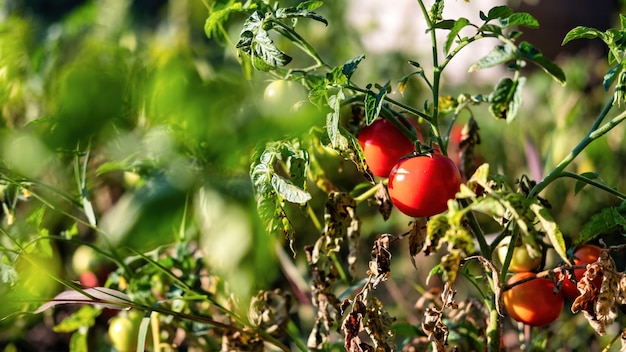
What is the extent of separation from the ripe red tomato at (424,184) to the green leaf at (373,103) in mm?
75

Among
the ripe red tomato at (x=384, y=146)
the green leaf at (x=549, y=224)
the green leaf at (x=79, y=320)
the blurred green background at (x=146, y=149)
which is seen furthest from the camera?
the green leaf at (x=79, y=320)

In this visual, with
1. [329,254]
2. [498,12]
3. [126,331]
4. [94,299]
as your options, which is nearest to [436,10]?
[498,12]

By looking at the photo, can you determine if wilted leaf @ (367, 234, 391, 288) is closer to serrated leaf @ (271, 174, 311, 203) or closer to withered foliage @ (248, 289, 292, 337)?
serrated leaf @ (271, 174, 311, 203)

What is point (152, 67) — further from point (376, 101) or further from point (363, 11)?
point (363, 11)

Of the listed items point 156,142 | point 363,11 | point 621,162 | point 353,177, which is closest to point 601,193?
point 621,162

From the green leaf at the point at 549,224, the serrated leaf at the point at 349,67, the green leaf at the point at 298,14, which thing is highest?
the green leaf at the point at 298,14

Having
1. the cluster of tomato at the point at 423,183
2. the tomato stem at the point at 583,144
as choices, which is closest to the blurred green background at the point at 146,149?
the cluster of tomato at the point at 423,183

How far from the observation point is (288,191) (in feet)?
1.95

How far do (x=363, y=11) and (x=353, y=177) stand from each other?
2.12 m

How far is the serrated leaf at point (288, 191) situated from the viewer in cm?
58

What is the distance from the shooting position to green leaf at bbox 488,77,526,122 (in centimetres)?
59

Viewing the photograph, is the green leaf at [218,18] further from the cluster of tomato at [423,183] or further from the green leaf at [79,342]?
the green leaf at [79,342]

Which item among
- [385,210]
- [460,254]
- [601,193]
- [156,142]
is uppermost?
[156,142]

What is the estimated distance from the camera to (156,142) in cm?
39
